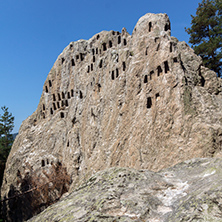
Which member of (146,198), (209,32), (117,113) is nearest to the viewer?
(146,198)

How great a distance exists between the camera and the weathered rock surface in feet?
13.6

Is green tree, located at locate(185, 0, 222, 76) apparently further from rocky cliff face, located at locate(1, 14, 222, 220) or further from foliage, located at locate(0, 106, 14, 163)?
foliage, located at locate(0, 106, 14, 163)

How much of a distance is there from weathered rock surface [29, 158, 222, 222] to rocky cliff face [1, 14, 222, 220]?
7315mm

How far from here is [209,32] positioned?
27.6 metres

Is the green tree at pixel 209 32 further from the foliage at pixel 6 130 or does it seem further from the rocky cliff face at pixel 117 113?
the foliage at pixel 6 130

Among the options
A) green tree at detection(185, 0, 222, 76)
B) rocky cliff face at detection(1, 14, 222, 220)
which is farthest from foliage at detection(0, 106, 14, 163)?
green tree at detection(185, 0, 222, 76)

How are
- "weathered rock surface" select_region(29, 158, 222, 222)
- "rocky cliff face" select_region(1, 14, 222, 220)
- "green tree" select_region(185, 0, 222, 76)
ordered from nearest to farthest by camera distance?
"weathered rock surface" select_region(29, 158, 222, 222)
"rocky cliff face" select_region(1, 14, 222, 220)
"green tree" select_region(185, 0, 222, 76)

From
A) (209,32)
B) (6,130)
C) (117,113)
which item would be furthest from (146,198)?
(6,130)

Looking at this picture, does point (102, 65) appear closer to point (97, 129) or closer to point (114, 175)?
point (97, 129)

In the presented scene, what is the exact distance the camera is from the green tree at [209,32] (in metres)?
26.5

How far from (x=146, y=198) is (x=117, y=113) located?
14.3m

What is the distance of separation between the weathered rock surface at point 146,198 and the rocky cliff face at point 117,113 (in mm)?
7315

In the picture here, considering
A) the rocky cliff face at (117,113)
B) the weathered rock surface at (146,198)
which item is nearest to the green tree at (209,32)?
the rocky cliff face at (117,113)

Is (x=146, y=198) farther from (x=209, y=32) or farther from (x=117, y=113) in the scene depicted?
(x=209, y=32)
